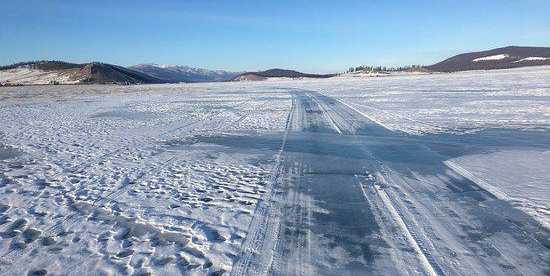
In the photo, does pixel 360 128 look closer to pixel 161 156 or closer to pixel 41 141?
pixel 161 156

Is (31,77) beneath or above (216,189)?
above

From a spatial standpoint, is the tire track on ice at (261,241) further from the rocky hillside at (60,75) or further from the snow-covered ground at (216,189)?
the rocky hillside at (60,75)

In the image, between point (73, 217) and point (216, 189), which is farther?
point (216, 189)

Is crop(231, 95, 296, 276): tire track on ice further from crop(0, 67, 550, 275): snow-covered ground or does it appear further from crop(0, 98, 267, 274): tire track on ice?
crop(0, 98, 267, 274): tire track on ice

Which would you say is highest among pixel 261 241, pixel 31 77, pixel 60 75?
pixel 60 75

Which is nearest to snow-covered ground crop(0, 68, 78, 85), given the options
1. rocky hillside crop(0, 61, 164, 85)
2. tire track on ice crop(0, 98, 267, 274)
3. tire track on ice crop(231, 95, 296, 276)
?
rocky hillside crop(0, 61, 164, 85)

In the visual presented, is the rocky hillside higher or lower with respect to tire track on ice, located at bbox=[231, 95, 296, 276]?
higher

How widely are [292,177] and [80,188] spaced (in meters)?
4.17

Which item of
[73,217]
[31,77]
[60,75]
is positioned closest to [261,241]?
[73,217]

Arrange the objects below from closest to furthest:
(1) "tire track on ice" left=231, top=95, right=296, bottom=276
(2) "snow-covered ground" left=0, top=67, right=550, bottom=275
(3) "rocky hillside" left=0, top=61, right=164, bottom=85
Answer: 1. (1) "tire track on ice" left=231, top=95, right=296, bottom=276
2. (2) "snow-covered ground" left=0, top=67, right=550, bottom=275
3. (3) "rocky hillside" left=0, top=61, right=164, bottom=85

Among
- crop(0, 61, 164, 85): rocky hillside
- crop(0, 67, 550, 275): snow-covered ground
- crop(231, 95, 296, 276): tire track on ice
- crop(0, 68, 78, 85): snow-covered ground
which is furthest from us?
crop(0, 68, 78, 85): snow-covered ground

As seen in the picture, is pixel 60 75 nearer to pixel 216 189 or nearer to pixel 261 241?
pixel 216 189

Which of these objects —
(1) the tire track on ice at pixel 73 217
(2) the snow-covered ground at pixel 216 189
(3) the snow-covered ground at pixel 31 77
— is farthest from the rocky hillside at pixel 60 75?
(1) the tire track on ice at pixel 73 217

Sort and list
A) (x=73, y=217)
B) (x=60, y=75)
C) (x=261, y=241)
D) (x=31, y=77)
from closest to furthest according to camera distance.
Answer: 1. (x=261, y=241)
2. (x=73, y=217)
3. (x=60, y=75)
4. (x=31, y=77)
